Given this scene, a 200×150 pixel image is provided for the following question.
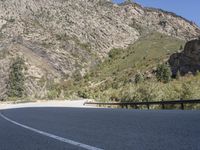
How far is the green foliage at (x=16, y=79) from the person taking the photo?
124 meters

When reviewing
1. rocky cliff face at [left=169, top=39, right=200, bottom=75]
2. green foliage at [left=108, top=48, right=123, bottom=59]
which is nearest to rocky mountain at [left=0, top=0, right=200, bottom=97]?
green foliage at [left=108, top=48, right=123, bottom=59]

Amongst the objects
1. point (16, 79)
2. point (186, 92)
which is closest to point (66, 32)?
point (16, 79)

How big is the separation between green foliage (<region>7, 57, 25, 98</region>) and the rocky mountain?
→ 3013 mm

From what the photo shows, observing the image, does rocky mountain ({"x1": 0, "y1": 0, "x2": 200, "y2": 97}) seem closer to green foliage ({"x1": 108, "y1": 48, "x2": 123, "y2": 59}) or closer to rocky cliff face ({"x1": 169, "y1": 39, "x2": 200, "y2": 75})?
green foliage ({"x1": 108, "y1": 48, "x2": 123, "y2": 59})

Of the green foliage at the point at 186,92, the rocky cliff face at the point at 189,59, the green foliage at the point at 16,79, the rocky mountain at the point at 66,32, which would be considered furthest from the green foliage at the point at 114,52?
the green foliage at the point at 186,92

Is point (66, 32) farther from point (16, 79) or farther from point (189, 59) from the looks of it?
point (189, 59)

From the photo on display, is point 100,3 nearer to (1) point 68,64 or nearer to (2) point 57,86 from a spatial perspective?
(1) point 68,64

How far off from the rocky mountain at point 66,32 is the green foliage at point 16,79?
119 inches

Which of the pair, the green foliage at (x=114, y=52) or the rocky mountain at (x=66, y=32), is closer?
the rocky mountain at (x=66, y=32)

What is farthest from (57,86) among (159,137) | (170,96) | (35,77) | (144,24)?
(159,137)

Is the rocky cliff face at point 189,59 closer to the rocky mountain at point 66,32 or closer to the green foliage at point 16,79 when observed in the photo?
the rocky mountain at point 66,32

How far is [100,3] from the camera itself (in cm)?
19200

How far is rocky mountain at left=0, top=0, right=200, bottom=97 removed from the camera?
447 feet

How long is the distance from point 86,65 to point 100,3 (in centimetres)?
4720
